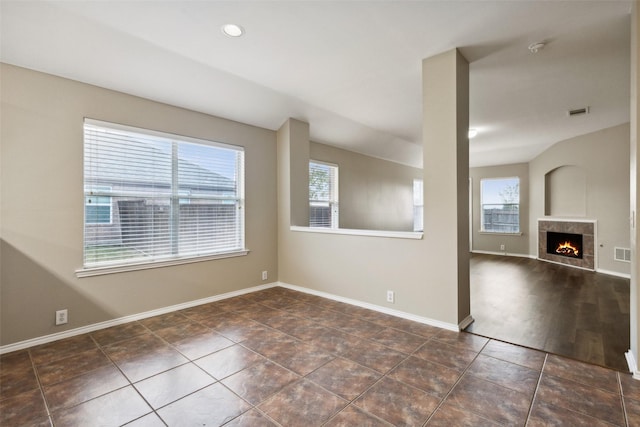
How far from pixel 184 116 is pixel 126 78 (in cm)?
76

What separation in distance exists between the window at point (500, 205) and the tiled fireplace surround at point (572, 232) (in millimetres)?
690

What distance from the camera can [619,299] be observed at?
13.1 ft

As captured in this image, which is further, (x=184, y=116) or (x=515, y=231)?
(x=515, y=231)

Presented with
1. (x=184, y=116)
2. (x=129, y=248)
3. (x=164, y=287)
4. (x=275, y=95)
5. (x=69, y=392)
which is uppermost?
(x=275, y=95)

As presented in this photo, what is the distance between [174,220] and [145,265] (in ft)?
2.02

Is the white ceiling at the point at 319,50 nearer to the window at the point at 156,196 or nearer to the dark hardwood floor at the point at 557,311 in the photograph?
the window at the point at 156,196

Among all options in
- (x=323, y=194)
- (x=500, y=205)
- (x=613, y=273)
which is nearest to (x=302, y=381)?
(x=323, y=194)

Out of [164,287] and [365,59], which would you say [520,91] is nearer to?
[365,59]

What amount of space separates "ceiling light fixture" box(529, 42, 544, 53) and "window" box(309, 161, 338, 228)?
348 centimetres

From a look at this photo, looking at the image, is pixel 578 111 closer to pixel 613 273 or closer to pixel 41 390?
pixel 613 273

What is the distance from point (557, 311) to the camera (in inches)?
138

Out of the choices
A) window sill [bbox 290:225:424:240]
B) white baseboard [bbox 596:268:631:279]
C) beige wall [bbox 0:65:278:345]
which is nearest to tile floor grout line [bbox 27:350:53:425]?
beige wall [bbox 0:65:278:345]

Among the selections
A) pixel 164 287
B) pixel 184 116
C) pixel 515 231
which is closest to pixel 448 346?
pixel 164 287

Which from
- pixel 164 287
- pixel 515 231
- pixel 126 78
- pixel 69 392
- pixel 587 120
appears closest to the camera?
pixel 69 392
